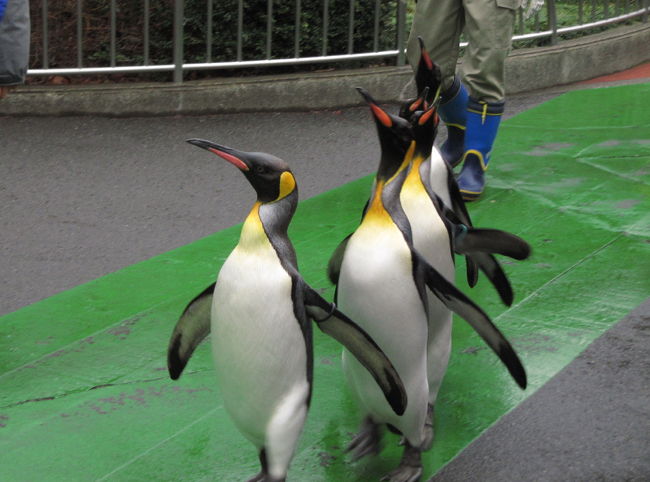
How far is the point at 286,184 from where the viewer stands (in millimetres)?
2553

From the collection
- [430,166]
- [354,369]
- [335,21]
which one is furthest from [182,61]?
[354,369]

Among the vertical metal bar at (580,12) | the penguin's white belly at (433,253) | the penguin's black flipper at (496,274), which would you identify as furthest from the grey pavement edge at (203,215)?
the vertical metal bar at (580,12)

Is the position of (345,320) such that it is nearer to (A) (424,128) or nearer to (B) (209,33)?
(A) (424,128)

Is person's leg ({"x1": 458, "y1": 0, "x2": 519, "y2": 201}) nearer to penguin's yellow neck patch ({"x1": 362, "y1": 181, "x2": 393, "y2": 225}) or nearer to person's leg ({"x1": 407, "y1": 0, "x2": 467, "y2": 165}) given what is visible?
person's leg ({"x1": 407, "y1": 0, "x2": 467, "y2": 165})

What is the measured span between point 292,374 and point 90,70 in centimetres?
466

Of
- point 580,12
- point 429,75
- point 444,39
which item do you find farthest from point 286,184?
point 580,12

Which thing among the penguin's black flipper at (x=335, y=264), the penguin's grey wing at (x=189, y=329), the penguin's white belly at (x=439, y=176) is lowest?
the penguin's grey wing at (x=189, y=329)

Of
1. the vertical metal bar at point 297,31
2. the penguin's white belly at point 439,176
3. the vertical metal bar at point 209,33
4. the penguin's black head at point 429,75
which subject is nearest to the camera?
the penguin's white belly at point 439,176

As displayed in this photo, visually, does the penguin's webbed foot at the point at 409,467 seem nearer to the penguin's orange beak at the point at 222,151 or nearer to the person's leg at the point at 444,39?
the penguin's orange beak at the point at 222,151

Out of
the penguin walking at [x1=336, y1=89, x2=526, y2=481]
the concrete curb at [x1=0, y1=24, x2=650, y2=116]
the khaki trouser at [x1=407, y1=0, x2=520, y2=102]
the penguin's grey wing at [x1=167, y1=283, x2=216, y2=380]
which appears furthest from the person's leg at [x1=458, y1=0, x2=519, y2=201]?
the penguin's grey wing at [x1=167, y1=283, x2=216, y2=380]

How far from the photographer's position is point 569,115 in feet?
22.7

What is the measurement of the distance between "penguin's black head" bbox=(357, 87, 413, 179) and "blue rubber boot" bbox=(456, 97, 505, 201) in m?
2.41

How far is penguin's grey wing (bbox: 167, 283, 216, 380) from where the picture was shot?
2.77 meters

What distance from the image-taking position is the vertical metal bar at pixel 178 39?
677 cm
